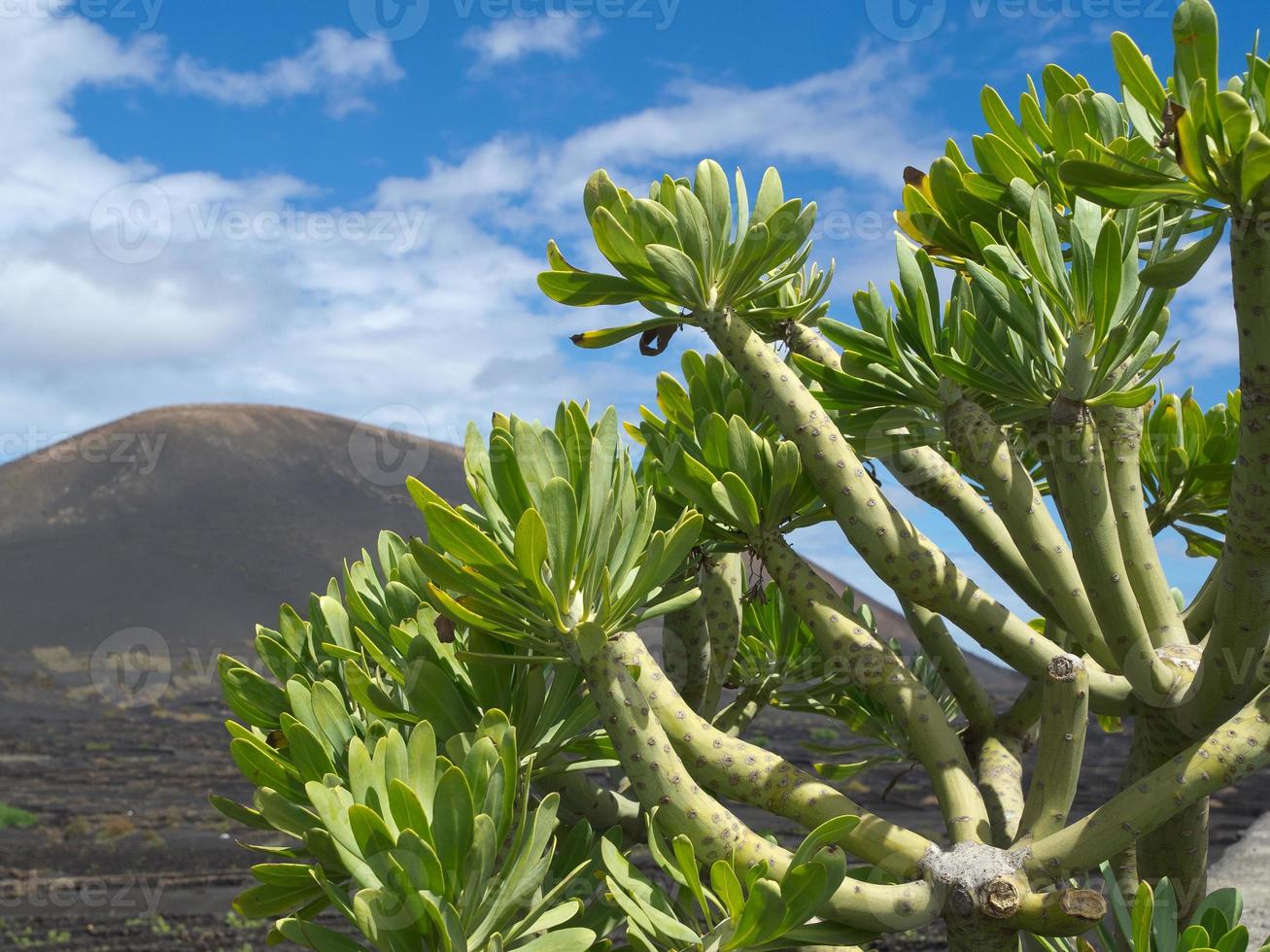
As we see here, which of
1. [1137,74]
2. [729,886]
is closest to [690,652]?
[729,886]

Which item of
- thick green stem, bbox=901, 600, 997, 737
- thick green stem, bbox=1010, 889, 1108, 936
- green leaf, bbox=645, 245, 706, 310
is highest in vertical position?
green leaf, bbox=645, 245, 706, 310

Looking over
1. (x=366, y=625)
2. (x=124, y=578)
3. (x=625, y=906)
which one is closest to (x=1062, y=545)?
(x=625, y=906)

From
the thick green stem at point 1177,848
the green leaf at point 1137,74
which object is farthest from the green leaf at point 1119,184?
the thick green stem at point 1177,848

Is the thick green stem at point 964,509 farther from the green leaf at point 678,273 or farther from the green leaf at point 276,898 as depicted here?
the green leaf at point 276,898

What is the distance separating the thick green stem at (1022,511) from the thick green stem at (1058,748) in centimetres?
15

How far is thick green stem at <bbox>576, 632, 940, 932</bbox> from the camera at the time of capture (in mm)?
823

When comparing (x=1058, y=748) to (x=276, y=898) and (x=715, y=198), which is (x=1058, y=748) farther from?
(x=276, y=898)

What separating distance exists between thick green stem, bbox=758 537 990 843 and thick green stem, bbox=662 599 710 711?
0.19m

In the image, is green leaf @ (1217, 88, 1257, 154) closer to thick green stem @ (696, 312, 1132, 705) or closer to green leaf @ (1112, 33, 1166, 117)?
green leaf @ (1112, 33, 1166, 117)

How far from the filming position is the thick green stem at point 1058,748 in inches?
34.5

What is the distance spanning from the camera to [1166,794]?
86 centimetres

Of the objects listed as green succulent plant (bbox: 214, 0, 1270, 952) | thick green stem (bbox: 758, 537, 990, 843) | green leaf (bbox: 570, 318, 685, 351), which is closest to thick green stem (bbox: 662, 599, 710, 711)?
green succulent plant (bbox: 214, 0, 1270, 952)

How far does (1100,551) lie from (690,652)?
46 centimetres

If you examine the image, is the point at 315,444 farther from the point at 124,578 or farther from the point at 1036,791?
the point at 1036,791
